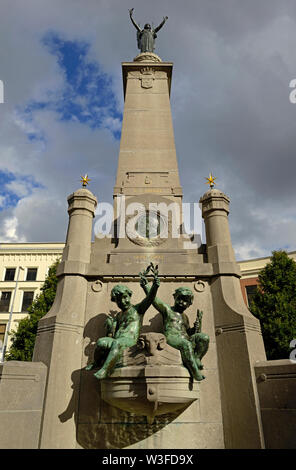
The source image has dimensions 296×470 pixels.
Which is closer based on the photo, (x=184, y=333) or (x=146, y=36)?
(x=184, y=333)

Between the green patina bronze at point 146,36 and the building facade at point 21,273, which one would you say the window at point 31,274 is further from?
the green patina bronze at point 146,36

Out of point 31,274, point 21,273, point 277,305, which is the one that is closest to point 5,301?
point 21,273

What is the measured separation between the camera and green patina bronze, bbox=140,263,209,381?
5.18 meters

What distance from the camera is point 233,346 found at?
6113 millimetres

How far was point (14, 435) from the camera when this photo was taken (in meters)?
5.05

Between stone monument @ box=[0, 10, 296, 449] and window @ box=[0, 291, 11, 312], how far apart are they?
28.3m

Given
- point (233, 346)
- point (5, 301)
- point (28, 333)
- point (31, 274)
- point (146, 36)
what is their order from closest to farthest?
point (233, 346), point (146, 36), point (28, 333), point (5, 301), point (31, 274)

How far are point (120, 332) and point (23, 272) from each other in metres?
31.4

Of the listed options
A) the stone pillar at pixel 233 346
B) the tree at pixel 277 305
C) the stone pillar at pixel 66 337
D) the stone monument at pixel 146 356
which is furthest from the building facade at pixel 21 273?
the stone pillar at pixel 233 346

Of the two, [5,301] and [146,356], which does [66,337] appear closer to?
[146,356]

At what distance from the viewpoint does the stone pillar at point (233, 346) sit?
17.8 ft

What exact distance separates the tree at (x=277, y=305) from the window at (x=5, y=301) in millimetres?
25405
